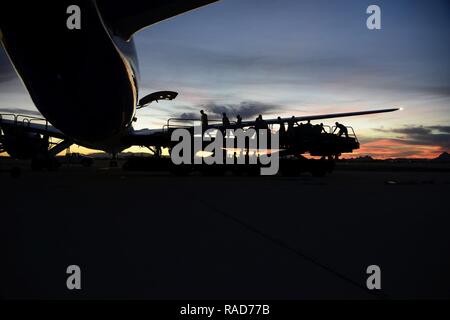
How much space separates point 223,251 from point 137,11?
717 cm

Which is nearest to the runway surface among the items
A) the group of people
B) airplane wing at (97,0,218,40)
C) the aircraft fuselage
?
the aircraft fuselage

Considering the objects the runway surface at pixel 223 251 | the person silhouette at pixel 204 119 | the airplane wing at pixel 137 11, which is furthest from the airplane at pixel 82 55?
the person silhouette at pixel 204 119

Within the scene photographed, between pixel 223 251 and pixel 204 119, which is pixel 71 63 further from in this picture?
pixel 204 119

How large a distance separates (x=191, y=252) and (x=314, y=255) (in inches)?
60.2

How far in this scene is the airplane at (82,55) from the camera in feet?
31.0

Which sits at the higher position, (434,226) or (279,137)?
(279,137)

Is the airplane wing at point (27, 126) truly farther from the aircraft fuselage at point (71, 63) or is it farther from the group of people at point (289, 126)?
the aircraft fuselage at point (71, 63)

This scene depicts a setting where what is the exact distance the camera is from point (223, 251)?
526cm

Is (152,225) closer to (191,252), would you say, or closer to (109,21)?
(191,252)

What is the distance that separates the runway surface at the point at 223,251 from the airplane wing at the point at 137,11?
176 inches

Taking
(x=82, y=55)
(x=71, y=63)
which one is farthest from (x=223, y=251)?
(x=71, y=63)

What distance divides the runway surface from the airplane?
386cm
